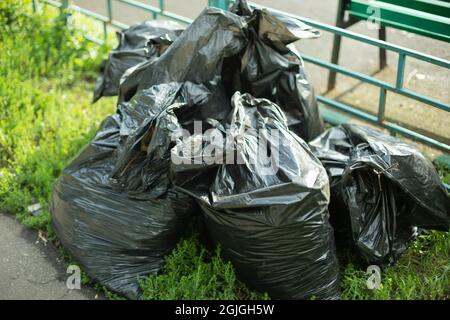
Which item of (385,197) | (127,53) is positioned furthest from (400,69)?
(127,53)

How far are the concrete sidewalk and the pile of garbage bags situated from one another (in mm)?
141

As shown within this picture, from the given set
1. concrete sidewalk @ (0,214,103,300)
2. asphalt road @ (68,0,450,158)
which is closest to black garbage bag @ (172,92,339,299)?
concrete sidewalk @ (0,214,103,300)

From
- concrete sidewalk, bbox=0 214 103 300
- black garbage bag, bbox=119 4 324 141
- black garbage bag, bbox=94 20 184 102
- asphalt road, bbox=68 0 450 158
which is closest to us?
concrete sidewalk, bbox=0 214 103 300

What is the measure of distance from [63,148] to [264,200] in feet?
5.94

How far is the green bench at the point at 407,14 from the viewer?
3459 millimetres

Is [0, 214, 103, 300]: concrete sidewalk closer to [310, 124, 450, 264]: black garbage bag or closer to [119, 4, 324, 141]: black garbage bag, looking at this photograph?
[119, 4, 324, 141]: black garbage bag

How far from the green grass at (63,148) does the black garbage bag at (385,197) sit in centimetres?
16

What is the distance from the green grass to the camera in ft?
9.46

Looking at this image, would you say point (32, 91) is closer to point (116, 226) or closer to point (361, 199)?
point (116, 226)

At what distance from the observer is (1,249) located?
3273 mm

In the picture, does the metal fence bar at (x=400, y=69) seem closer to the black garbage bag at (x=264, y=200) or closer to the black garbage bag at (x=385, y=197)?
the black garbage bag at (x=385, y=197)

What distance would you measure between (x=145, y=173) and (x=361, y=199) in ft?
3.27

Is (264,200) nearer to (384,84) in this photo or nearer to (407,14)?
(384,84)
